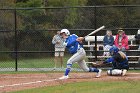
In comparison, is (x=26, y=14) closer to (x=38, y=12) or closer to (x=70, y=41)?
(x=38, y=12)

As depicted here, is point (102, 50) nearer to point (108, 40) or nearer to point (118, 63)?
point (108, 40)

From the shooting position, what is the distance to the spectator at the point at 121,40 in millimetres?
21812

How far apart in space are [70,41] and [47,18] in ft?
20.6

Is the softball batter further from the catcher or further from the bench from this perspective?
the bench

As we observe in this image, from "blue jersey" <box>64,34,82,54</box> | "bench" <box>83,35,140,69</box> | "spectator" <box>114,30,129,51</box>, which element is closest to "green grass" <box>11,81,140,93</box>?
"blue jersey" <box>64,34,82,54</box>

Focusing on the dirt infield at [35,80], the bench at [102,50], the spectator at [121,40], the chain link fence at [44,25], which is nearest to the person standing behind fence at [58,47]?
the chain link fence at [44,25]

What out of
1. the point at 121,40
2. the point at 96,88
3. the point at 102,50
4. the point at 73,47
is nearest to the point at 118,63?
the point at 73,47

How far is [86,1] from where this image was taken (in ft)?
170

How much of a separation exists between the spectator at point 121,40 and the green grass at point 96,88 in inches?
209

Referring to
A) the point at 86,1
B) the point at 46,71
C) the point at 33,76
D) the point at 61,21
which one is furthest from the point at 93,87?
the point at 86,1

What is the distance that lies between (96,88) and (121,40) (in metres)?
7.16

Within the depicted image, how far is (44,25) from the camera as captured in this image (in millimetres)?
24016

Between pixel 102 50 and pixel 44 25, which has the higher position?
pixel 44 25

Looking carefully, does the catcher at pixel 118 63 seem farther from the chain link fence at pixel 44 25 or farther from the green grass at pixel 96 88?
the chain link fence at pixel 44 25
